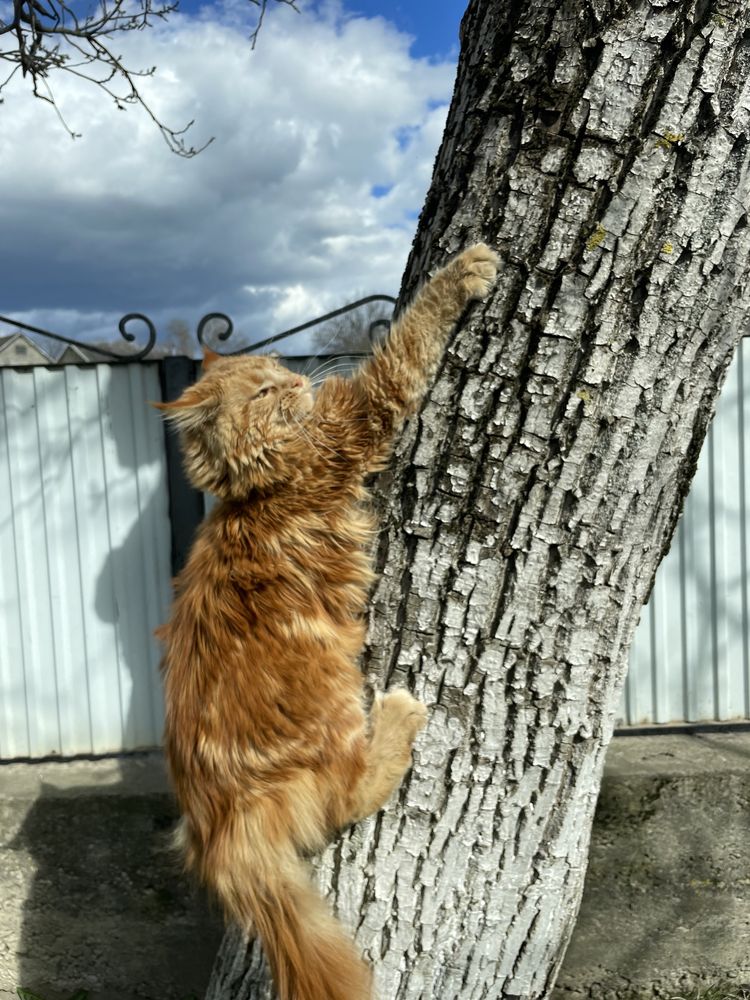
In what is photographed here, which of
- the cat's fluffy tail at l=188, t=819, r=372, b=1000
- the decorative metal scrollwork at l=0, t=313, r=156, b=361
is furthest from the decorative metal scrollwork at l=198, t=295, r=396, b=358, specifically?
the cat's fluffy tail at l=188, t=819, r=372, b=1000

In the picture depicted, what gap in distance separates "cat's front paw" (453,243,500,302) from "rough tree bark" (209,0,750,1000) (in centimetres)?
2

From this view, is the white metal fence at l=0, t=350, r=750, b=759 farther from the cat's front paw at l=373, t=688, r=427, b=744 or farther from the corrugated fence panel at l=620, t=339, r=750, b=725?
the cat's front paw at l=373, t=688, r=427, b=744

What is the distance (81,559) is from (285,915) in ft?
9.61

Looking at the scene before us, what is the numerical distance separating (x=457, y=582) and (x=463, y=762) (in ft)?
1.19

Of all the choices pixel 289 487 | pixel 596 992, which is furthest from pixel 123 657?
pixel 596 992

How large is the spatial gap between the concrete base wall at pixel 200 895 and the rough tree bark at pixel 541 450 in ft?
7.64

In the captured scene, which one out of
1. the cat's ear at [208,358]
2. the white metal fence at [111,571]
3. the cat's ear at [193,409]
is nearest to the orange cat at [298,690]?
the cat's ear at [193,409]

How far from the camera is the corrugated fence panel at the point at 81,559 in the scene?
4.16m

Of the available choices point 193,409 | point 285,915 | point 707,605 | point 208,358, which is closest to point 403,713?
point 285,915

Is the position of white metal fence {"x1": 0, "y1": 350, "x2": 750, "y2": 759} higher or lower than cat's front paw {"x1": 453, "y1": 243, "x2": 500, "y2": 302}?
lower

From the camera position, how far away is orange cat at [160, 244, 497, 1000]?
5.32ft

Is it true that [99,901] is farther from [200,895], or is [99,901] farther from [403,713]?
[403,713]

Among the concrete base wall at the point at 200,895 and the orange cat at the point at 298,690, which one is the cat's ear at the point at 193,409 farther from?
the concrete base wall at the point at 200,895

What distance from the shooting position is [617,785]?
12.3ft
